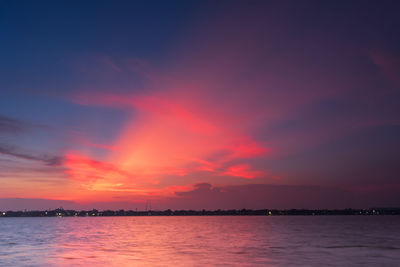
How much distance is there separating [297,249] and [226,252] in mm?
10463

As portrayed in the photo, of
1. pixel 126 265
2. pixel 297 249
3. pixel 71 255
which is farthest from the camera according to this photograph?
pixel 297 249

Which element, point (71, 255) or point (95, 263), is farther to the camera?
point (71, 255)

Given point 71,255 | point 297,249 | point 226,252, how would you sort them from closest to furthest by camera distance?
1. point 71,255
2. point 226,252
3. point 297,249

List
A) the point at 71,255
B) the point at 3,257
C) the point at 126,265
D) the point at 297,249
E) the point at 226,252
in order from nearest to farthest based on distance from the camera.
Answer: the point at 126,265 < the point at 3,257 < the point at 71,255 < the point at 226,252 < the point at 297,249

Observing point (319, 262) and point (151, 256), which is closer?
point (319, 262)

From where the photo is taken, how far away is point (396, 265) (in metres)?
39.5

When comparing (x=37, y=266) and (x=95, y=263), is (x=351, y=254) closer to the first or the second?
(x=95, y=263)

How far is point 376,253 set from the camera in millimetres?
50219

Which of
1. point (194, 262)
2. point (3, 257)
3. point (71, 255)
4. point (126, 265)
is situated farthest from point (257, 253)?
point (3, 257)

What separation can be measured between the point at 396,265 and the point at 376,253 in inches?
443

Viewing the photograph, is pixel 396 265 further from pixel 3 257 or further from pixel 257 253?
pixel 3 257

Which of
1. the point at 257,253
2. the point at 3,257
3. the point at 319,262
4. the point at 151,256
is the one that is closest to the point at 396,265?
the point at 319,262

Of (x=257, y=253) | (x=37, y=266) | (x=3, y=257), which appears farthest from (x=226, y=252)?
(x=3, y=257)

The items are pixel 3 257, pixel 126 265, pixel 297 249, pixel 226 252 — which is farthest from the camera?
pixel 297 249
